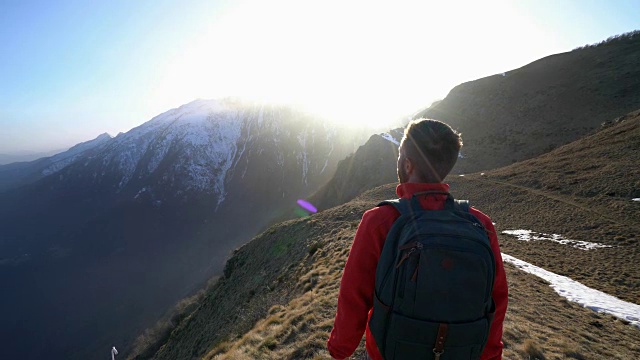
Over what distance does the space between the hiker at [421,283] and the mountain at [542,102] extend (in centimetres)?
5338

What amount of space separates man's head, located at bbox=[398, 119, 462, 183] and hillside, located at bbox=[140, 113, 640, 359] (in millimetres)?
6548

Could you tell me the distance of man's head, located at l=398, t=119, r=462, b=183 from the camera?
2.53 metres

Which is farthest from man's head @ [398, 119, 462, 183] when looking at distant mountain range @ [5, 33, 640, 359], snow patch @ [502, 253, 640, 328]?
snow patch @ [502, 253, 640, 328]

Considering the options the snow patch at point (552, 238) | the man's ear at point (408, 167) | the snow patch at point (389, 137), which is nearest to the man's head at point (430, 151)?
the man's ear at point (408, 167)

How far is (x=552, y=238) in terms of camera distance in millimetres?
19375

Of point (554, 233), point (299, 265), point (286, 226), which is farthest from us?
point (286, 226)

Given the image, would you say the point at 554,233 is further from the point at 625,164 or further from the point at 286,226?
the point at 286,226

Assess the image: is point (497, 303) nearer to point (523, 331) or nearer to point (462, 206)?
point (462, 206)

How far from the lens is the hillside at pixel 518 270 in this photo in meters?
8.38

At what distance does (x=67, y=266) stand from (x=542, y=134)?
196565 millimetres

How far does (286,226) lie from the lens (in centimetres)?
3061

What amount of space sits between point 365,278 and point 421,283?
1.79 ft

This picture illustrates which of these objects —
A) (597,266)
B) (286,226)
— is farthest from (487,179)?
(286,226)

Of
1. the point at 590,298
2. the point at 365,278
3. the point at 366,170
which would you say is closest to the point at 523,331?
the point at 590,298
